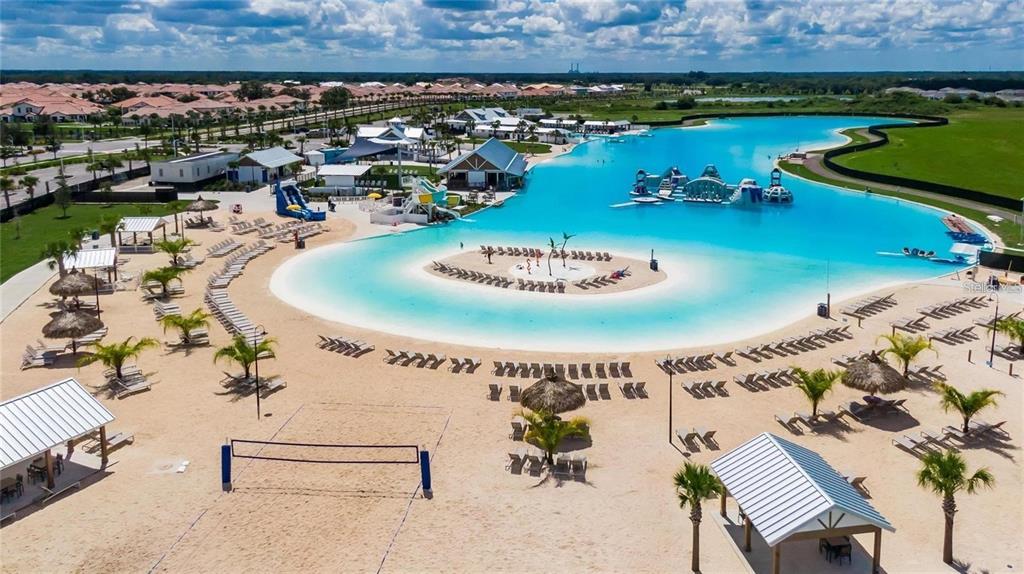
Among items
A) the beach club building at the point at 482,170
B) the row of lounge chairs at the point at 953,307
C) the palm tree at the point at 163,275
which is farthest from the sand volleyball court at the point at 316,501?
the beach club building at the point at 482,170

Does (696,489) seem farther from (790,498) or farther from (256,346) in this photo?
(256,346)

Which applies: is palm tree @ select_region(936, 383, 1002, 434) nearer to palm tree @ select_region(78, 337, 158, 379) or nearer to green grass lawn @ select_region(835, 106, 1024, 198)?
palm tree @ select_region(78, 337, 158, 379)

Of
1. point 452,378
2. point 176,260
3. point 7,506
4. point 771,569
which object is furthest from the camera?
point 176,260

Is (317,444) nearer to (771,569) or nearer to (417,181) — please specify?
(771,569)

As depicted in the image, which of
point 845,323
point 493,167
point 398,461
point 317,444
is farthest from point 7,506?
point 493,167

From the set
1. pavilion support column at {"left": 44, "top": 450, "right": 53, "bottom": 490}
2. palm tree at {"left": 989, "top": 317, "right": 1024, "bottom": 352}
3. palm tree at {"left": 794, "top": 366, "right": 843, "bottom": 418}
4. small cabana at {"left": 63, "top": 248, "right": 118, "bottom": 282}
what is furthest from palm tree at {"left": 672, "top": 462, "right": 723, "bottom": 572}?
small cabana at {"left": 63, "top": 248, "right": 118, "bottom": 282}

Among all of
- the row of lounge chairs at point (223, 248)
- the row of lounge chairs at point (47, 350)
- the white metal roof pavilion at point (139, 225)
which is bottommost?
the row of lounge chairs at point (47, 350)

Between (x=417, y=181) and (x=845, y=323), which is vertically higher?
(x=417, y=181)

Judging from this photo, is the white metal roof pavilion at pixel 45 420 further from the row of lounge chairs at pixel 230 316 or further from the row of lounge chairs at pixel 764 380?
the row of lounge chairs at pixel 764 380
